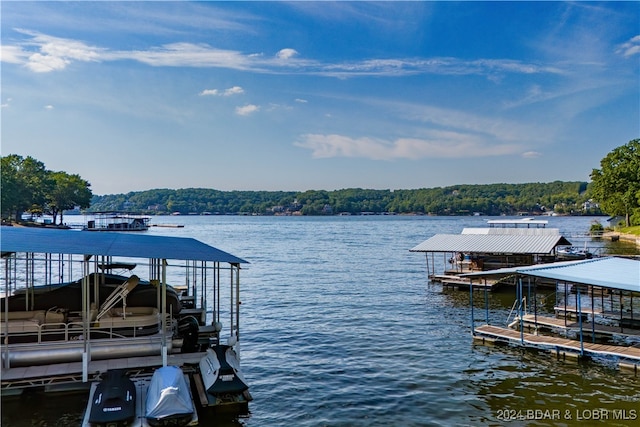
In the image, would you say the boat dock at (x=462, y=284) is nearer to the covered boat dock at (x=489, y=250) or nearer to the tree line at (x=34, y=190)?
the covered boat dock at (x=489, y=250)

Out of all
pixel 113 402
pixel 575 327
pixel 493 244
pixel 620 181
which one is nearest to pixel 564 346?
pixel 575 327

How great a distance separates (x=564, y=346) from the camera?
1869cm

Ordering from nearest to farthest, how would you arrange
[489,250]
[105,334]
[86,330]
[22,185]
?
[86,330] → [105,334] → [489,250] → [22,185]

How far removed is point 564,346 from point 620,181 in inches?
3184

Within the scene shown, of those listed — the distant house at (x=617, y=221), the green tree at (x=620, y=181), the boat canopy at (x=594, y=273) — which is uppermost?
the green tree at (x=620, y=181)

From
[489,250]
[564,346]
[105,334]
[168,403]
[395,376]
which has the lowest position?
[395,376]

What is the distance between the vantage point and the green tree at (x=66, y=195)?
122688 mm

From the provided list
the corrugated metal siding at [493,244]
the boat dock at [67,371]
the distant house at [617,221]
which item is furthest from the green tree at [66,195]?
the distant house at [617,221]

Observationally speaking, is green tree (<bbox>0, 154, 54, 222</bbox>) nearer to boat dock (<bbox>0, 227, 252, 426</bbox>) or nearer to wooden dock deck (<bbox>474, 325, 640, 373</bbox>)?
boat dock (<bbox>0, 227, 252, 426</bbox>)

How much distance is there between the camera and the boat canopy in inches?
685

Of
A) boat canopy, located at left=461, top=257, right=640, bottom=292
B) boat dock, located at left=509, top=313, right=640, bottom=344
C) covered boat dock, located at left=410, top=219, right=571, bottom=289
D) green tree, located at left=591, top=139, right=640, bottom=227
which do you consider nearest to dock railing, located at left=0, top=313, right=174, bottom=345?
boat canopy, located at left=461, top=257, right=640, bottom=292

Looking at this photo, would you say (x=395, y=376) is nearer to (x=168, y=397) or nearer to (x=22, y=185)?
(x=168, y=397)

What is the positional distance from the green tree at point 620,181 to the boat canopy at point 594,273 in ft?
231

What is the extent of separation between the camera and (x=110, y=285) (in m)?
18.5
